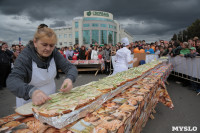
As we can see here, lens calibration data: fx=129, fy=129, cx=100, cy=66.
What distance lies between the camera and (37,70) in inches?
58.8

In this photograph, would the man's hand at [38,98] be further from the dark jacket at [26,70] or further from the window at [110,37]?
the window at [110,37]

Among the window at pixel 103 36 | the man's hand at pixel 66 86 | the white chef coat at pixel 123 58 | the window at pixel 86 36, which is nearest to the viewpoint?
the man's hand at pixel 66 86

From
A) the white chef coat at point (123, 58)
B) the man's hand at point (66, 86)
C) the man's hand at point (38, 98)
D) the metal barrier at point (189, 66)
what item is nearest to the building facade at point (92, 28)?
the metal barrier at point (189, 66)

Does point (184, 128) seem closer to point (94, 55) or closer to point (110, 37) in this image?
point (94, 55)

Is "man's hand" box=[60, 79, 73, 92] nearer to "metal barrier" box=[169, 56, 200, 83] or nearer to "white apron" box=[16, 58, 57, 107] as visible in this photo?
"white apron" box=[16, 58, 57, 107]

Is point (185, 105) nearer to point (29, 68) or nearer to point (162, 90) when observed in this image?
point (162, 90)

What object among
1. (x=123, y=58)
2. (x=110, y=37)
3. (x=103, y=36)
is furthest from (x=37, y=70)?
(x=110, y=37)

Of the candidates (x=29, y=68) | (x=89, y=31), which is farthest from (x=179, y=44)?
(x=89, y=31)

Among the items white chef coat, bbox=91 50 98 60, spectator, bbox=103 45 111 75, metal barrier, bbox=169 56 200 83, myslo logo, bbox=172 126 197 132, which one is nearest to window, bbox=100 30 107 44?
white chef coat, bbox=91 50 98 60

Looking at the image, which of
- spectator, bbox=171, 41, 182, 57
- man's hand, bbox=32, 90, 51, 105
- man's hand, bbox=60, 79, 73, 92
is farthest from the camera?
spectator, bbox=171, 41, 182, 57

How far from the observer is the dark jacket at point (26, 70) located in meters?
1.17

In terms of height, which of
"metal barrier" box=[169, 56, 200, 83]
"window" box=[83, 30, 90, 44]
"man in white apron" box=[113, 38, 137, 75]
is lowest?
"metal barrier" box=[169, 56, 200, 83]

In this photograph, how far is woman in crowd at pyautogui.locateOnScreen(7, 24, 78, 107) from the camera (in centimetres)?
116

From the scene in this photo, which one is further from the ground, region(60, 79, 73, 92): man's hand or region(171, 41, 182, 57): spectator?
region(171, 41, 182, 57): spectator
